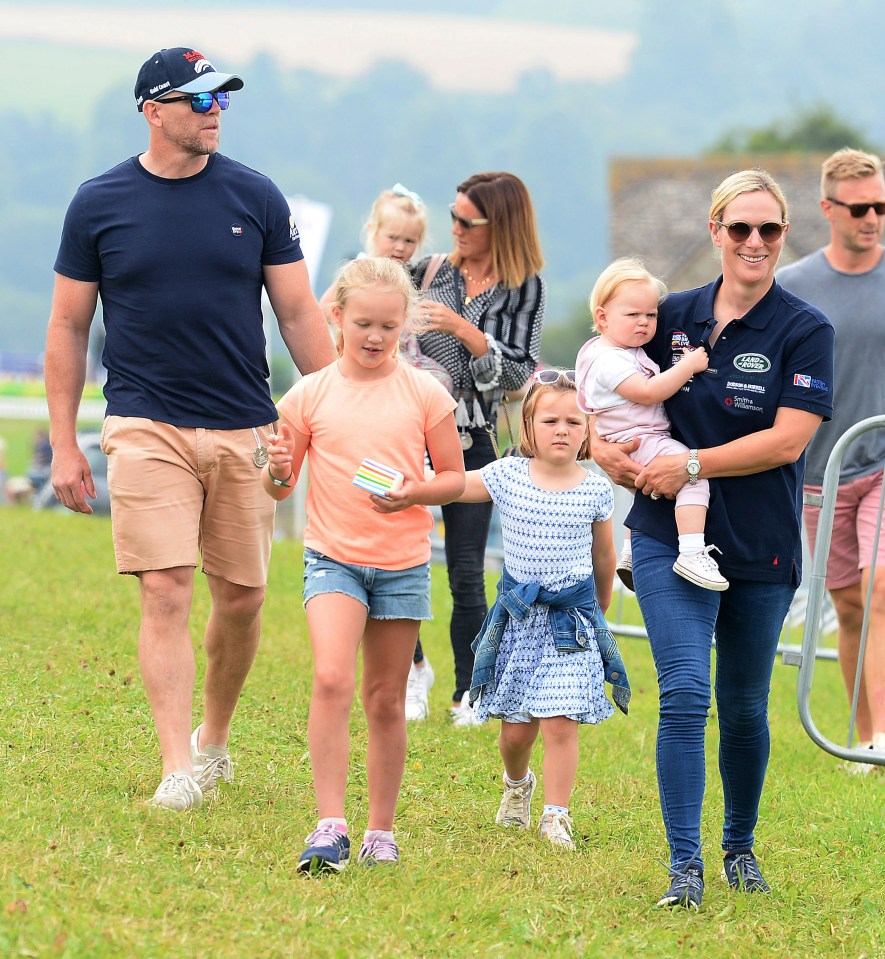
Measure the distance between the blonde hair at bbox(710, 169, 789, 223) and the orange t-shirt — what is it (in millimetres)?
1010

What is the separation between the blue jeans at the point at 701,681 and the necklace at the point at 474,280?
7.49ft

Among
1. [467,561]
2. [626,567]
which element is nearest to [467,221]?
[467,561]

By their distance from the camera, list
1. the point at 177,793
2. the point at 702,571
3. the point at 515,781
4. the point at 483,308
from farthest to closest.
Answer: the point at 483,308, the point at 515,781, the point at 177,793, the point at 702,571

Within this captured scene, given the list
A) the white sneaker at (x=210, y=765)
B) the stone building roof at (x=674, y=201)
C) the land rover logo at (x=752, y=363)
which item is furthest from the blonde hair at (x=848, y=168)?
the stone building roof at (x=674, y=201)

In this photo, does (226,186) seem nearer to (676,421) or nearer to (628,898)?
(676,421)

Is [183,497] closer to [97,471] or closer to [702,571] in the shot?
[702,571]

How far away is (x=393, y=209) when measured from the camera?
21.8 feet

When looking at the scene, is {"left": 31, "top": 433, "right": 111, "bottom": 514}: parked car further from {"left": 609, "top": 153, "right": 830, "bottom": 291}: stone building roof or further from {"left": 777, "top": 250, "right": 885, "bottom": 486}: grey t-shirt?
{"left": 609, "top": 153, "right": 830, "bottom": 291}: stone building roof

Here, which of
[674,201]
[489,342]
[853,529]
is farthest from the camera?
[674,201]

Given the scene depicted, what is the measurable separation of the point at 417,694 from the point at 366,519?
105 inches

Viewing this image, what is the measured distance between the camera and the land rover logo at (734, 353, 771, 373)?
4.40m

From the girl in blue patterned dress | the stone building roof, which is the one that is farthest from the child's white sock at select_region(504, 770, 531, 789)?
the stone building roof

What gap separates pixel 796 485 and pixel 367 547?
132cm

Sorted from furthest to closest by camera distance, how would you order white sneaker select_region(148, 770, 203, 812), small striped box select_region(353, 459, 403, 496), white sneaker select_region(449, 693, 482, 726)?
white sneaker select_region(449, 693, 482, 726), white sneaker select_region(148, 770, 203, 812), small striped box select_region(353, 459, 403, 496)
